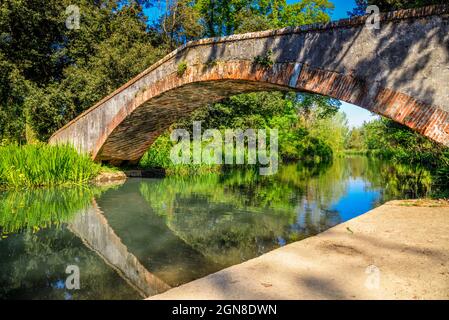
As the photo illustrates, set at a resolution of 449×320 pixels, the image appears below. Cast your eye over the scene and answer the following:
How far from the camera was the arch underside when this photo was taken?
5.10 metres

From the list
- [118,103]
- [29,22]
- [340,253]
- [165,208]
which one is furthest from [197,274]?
[29,22]

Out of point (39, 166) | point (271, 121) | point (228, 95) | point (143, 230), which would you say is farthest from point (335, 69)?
point (271, 121)

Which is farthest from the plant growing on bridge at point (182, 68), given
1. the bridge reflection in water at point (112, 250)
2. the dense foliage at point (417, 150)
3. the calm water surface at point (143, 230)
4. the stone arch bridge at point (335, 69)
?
the dense foliage at point (417, 150)

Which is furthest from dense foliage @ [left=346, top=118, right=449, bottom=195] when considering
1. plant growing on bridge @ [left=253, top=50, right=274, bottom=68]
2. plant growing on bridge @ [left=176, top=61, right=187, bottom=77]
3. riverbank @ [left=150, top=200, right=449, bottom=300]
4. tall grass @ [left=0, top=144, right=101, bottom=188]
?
tall grass @ [left=0, top=144, right=101, bottom=188]

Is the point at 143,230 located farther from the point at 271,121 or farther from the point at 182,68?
the point at 271,121

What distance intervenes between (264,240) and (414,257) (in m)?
2.16

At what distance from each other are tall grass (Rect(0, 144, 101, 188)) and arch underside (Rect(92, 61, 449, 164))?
4.73 ft

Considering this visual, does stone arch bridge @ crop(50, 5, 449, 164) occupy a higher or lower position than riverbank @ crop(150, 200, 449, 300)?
higher

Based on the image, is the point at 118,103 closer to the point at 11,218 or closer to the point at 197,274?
the point at 11,218

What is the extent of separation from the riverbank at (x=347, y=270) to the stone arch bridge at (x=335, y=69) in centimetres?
183

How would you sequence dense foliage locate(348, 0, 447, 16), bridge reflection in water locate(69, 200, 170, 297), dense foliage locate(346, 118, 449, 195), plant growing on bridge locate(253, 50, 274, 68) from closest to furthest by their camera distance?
bridge reflection in water locate(69, 200, 170, 297), plant growing on bridge locate(253, 50, 274, 68), dense foliage locate(346, 118, 449, 195), dense foliage locate(348, 0, 447, 16)

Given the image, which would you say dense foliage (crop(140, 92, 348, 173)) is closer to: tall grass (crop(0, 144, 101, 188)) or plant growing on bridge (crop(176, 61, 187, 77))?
tall grass (crop(0, 144, 101, 188))

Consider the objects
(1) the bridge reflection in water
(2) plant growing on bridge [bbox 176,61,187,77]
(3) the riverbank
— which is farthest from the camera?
(2) plant growing on bridge [bbox 176,61,187,77]

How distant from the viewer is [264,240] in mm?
5043
